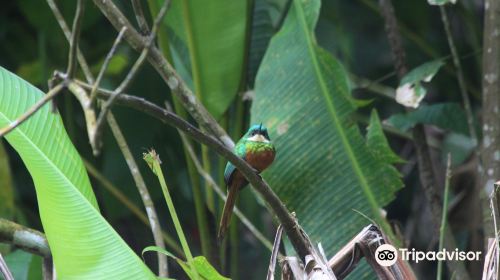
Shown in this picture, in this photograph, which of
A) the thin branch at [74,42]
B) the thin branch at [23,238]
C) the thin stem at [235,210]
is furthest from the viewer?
the thin stem at [235,210]

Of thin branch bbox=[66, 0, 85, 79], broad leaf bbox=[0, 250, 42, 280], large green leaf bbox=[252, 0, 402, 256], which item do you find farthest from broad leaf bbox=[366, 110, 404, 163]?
thin branch bbox=[66, 0, 85, 79]

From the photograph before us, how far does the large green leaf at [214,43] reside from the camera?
2.03m

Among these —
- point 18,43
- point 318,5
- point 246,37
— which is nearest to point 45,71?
point 18,43

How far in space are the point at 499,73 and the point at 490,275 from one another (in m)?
0.98

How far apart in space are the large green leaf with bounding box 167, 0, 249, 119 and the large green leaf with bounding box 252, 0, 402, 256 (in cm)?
12

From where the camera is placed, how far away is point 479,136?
95.0 inches

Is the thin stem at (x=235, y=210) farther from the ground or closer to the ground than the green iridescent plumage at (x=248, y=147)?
closer to the ground

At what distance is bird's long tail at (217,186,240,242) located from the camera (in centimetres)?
168

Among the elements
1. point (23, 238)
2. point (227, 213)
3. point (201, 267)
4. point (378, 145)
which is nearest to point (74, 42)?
point (201, 267)

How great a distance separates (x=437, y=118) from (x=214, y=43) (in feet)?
2.13

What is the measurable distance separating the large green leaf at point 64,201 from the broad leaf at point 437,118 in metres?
0.99

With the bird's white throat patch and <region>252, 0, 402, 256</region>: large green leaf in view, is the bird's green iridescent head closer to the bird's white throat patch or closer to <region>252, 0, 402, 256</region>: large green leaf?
the bird's white throat patch

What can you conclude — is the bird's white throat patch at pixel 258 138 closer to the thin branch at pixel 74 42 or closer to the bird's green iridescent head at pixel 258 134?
the bird's green iridescent head at pixel 258 134

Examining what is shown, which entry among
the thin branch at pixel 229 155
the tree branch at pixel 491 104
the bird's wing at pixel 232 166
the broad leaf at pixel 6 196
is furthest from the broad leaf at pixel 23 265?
the tree branch at pixel 491 104
